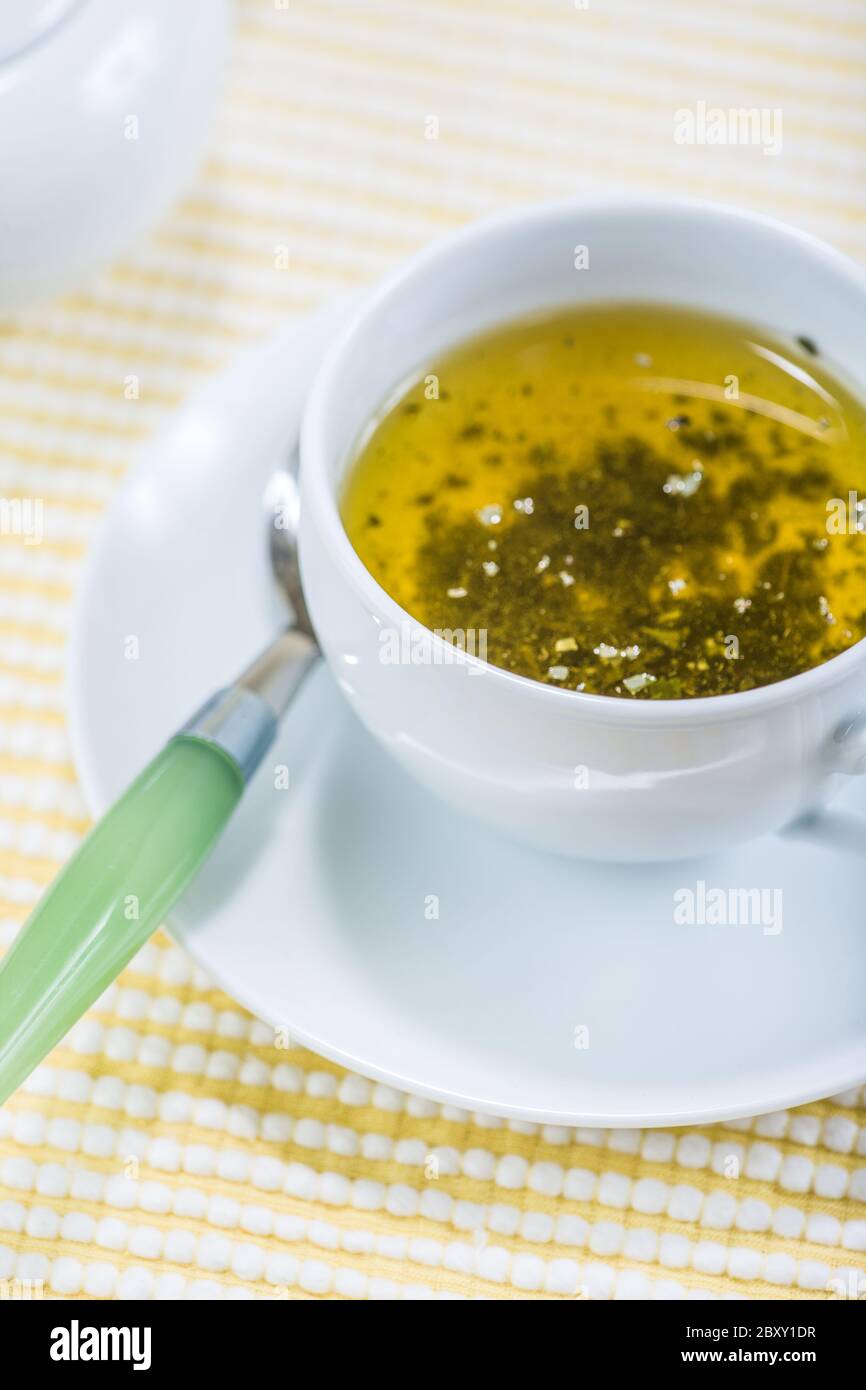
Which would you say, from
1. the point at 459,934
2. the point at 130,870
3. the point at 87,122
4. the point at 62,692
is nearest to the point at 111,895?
the point at 130,870

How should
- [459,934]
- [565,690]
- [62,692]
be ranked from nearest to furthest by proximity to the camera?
[565,690] < [459,934] < [62,692]

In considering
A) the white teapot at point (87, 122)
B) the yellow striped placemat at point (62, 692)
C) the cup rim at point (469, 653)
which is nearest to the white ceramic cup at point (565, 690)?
the cup rim at point (469, 653)

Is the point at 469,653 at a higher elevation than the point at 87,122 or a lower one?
lower

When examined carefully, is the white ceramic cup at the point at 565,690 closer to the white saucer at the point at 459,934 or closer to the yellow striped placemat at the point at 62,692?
the white saucer at the point at 459,934

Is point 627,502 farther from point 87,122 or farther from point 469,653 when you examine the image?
point 87,122

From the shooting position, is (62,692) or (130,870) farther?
(62,692)

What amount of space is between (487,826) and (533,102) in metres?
0.94

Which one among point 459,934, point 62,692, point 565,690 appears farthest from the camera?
point 62,692

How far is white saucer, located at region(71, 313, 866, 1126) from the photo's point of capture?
2.91 ft

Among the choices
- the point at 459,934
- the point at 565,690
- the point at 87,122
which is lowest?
the point at 459,934

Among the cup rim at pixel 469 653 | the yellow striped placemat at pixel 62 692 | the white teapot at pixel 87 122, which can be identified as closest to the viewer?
the cup rim at pixel 469 653

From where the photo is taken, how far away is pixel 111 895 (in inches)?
35.4

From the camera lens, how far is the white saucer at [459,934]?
0.89 m

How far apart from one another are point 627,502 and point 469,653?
181 mm
